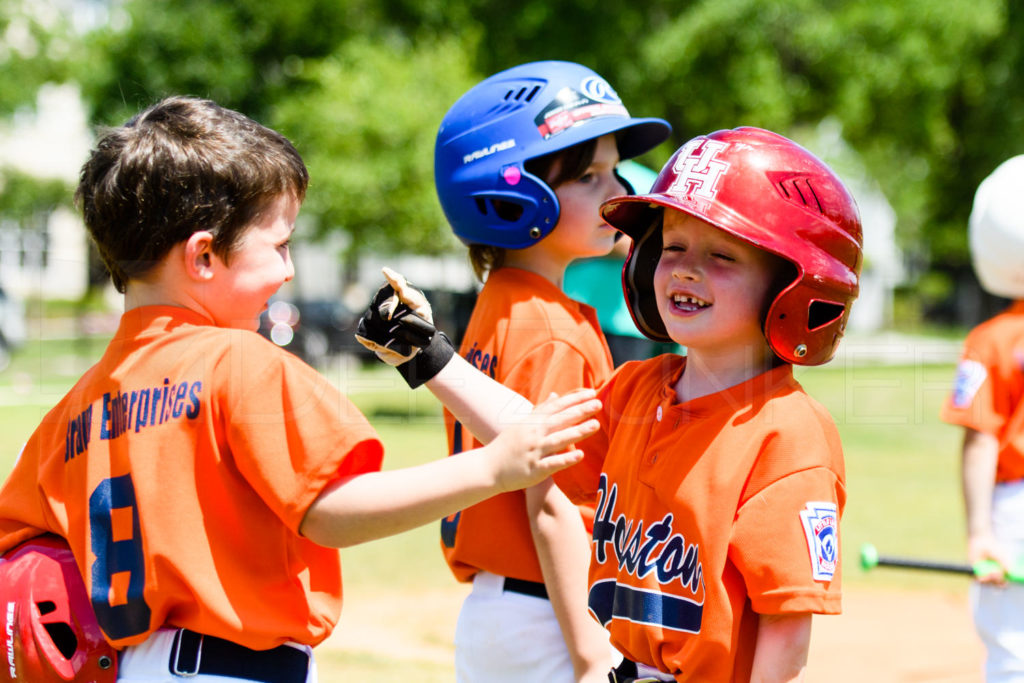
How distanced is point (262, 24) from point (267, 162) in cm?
3398

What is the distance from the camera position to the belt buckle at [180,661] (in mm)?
2113

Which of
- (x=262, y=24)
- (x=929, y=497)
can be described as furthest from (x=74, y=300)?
(x=929, y=497)

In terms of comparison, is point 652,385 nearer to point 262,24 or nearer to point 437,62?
point 437,62

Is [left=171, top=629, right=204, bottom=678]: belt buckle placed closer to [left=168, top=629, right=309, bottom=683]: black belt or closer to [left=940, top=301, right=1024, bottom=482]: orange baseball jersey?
[left=168, top=629, right=309, bottom=683]: black belt

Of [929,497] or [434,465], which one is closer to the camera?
[434,465]

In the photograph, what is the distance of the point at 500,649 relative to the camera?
2.71 m

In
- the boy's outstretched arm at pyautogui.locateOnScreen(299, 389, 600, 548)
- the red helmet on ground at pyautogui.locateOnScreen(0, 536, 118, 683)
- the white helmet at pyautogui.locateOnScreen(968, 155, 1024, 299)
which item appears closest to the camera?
the boy's outstretched arm at pyautogui.locateOnScreen(299, 389, 600, 548)

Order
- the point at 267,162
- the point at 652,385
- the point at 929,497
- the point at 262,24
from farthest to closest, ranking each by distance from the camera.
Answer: the point at 262,24
the point at 929,497
the point at 652,385
the point at 267,162

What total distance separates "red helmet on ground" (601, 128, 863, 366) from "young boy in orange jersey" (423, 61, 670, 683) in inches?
21.1

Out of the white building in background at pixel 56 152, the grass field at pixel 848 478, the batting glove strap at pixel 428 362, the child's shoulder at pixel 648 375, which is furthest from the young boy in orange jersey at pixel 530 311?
the white building in background at pixel 56 152

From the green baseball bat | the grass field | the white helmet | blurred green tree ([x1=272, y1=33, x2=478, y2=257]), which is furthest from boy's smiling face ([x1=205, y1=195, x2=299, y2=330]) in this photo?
blurred green tree ([x1=272, y1=33, x2=478, y2=257])

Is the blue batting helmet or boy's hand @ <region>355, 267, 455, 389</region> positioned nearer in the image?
boy's hand @ <region>355, 267, 455, 389</region>

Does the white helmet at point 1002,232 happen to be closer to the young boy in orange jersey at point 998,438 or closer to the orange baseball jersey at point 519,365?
the young boy in orange jersey at point 998,438

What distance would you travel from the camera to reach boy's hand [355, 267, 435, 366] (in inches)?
90.0
